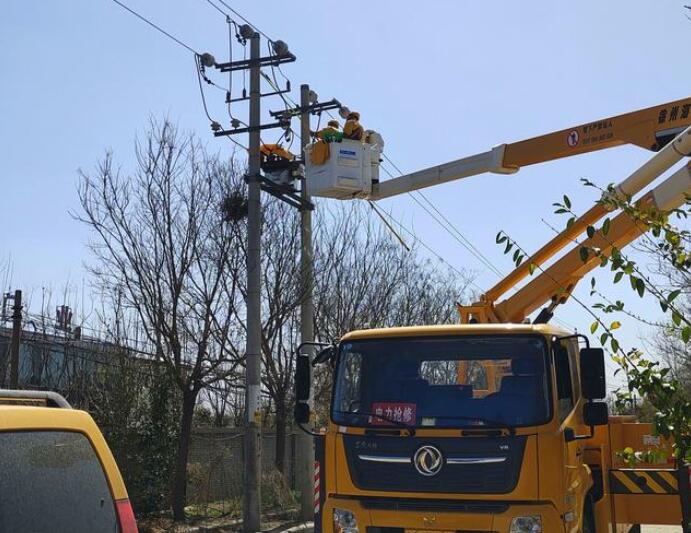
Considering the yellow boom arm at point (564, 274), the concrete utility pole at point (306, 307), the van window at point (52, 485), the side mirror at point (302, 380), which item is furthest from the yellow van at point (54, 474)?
the concrete utility pole at point (306, 307)

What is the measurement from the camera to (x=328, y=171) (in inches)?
480

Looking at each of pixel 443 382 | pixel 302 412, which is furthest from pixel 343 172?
pixel 443 382

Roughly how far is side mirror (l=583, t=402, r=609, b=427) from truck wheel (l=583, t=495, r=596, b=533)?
3.48ft

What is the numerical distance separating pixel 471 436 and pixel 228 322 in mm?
9461

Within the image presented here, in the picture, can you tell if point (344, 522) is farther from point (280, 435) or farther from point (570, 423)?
point (280, 435)

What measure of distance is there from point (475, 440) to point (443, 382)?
Answer: 691mm

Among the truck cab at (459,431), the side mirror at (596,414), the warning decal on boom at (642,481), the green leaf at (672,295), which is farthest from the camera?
the warning decal on boom at (642,481)

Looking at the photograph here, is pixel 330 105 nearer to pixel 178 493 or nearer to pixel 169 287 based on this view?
pixel 169 287

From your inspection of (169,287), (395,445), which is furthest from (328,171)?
(395,445)

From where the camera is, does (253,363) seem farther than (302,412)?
Yes

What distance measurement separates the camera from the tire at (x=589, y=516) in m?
7.96

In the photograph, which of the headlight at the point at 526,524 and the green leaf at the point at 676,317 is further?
the headlight at the point at 526,524

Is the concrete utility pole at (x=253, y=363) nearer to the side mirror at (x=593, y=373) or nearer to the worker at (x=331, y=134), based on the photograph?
the worker at (x=331, y=134)

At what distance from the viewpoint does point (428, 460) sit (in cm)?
708
